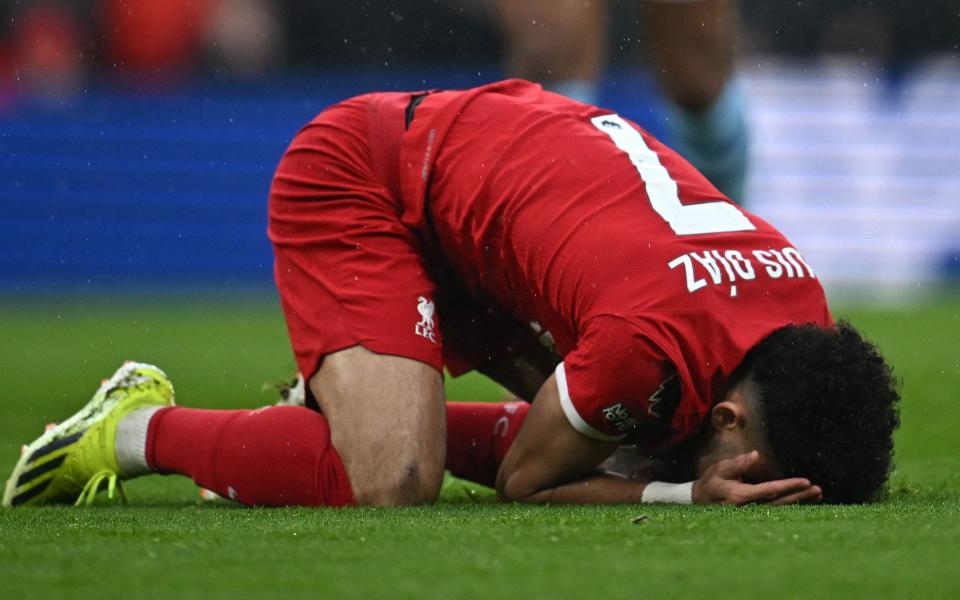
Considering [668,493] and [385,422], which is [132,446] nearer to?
[385,422]

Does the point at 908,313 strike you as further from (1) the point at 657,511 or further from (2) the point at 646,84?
(1) the point at 657,511

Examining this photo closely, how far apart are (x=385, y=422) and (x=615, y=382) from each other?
0.56 metres

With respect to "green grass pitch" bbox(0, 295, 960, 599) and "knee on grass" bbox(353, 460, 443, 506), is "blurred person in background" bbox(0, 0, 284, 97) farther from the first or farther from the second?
"knee on grass" bbox(353, 460, 443, 506)

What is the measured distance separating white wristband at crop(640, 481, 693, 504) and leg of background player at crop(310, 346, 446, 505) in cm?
43

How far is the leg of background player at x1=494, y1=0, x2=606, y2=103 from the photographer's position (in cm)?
495

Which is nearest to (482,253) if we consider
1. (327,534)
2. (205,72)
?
(327,534)

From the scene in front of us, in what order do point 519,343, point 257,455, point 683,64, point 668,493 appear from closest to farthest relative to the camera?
point 668,493, point 257,455, point 519,343, point 683,64

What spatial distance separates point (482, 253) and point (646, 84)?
7.92m

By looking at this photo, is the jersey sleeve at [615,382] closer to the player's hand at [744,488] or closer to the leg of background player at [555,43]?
the player's hand at [744,488]

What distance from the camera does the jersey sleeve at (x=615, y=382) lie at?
2.86m

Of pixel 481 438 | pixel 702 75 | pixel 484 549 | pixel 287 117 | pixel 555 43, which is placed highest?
pixel 555 43

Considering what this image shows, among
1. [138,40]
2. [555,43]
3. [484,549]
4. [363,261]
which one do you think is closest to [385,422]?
[363,261]

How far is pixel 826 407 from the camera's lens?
9.47 ft

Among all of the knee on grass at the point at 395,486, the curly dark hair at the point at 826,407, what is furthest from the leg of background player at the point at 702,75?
the knee on grass at the point at 395,486
